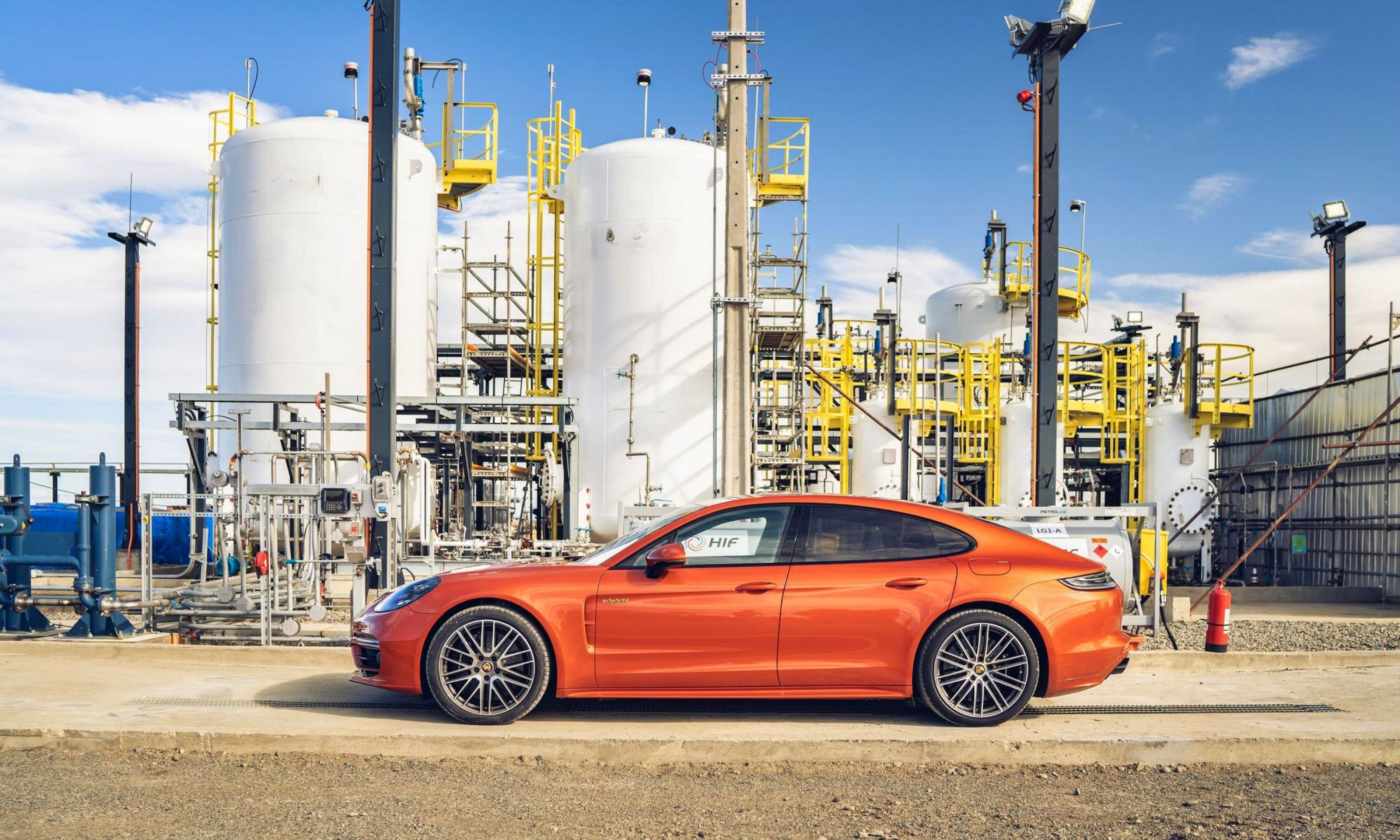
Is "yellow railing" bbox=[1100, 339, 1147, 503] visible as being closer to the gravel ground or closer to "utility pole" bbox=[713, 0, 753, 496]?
the gravel ground

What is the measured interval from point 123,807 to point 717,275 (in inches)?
625

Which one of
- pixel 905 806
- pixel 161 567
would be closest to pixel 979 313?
pixel 161 567

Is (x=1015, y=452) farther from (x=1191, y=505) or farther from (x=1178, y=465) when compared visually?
(x=1191, y=505)

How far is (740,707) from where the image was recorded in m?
7.57

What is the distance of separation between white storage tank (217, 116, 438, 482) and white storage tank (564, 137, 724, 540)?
3.89 metres

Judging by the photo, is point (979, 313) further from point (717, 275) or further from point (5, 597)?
point (5, 597)

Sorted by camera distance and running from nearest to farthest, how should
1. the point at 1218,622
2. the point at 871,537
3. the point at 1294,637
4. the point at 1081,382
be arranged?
the point at 871,537, the point at 1218,622, the point at 1294,637, the point at 1081,382

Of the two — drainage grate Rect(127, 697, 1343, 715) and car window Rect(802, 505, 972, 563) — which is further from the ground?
car window Rect(802, 505, 972, 563)

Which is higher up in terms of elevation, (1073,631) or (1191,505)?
(1073,631)

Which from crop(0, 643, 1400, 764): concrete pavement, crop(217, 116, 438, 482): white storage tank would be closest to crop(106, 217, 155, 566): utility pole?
crop(217, 116, 438, 482): white storage tank

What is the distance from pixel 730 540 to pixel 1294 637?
9.49m

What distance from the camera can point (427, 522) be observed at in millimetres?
18562

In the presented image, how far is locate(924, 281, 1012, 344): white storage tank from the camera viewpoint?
101 feet

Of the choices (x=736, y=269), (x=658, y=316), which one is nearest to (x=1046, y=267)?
(x=736, y=269)
